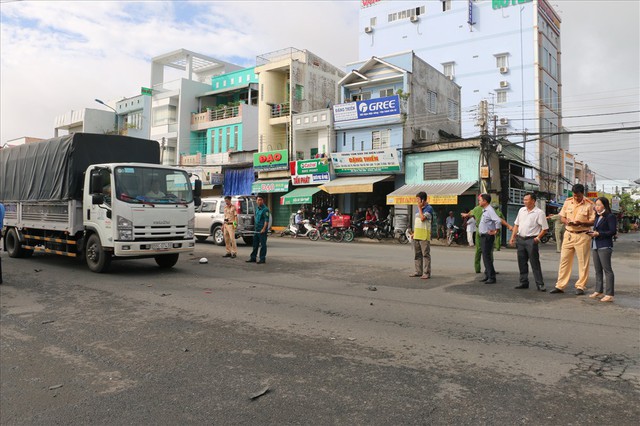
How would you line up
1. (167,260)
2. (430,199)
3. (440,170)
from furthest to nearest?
(440,170) → (430,199) → (167,260)

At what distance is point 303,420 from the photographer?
3.08 meters

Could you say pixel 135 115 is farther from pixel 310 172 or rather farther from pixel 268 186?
pixel 310 172

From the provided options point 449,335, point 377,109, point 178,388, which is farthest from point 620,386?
point 377,109

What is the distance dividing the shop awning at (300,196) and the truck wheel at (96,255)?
18283mm

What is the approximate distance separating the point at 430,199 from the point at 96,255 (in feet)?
55.7

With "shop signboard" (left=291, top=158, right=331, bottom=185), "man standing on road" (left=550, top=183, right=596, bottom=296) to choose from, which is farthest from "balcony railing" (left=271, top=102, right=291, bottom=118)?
"man standing on road" (left=550, top=183, right=596, bottom=296)

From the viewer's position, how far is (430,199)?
901 inches

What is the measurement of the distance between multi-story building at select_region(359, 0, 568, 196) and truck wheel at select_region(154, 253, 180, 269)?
31.3 metres

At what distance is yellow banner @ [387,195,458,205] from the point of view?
877 inches

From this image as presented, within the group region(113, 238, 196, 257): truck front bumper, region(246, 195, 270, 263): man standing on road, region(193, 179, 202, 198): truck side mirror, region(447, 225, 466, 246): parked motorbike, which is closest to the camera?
region(113, 238, 196, 257): truck front bumper

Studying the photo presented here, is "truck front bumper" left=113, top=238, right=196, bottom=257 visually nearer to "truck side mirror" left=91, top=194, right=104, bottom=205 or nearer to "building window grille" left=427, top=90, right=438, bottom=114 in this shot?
"truck side mirror" left=91, top=194, right=104, bottom=205

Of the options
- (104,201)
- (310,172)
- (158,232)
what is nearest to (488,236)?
(158,232)

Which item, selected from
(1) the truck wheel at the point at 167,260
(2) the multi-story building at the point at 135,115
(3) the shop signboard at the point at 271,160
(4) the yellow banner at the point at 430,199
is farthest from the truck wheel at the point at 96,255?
(2) the multi-story building at the point at 135,115

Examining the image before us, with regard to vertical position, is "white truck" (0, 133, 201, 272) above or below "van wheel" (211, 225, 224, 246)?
above
